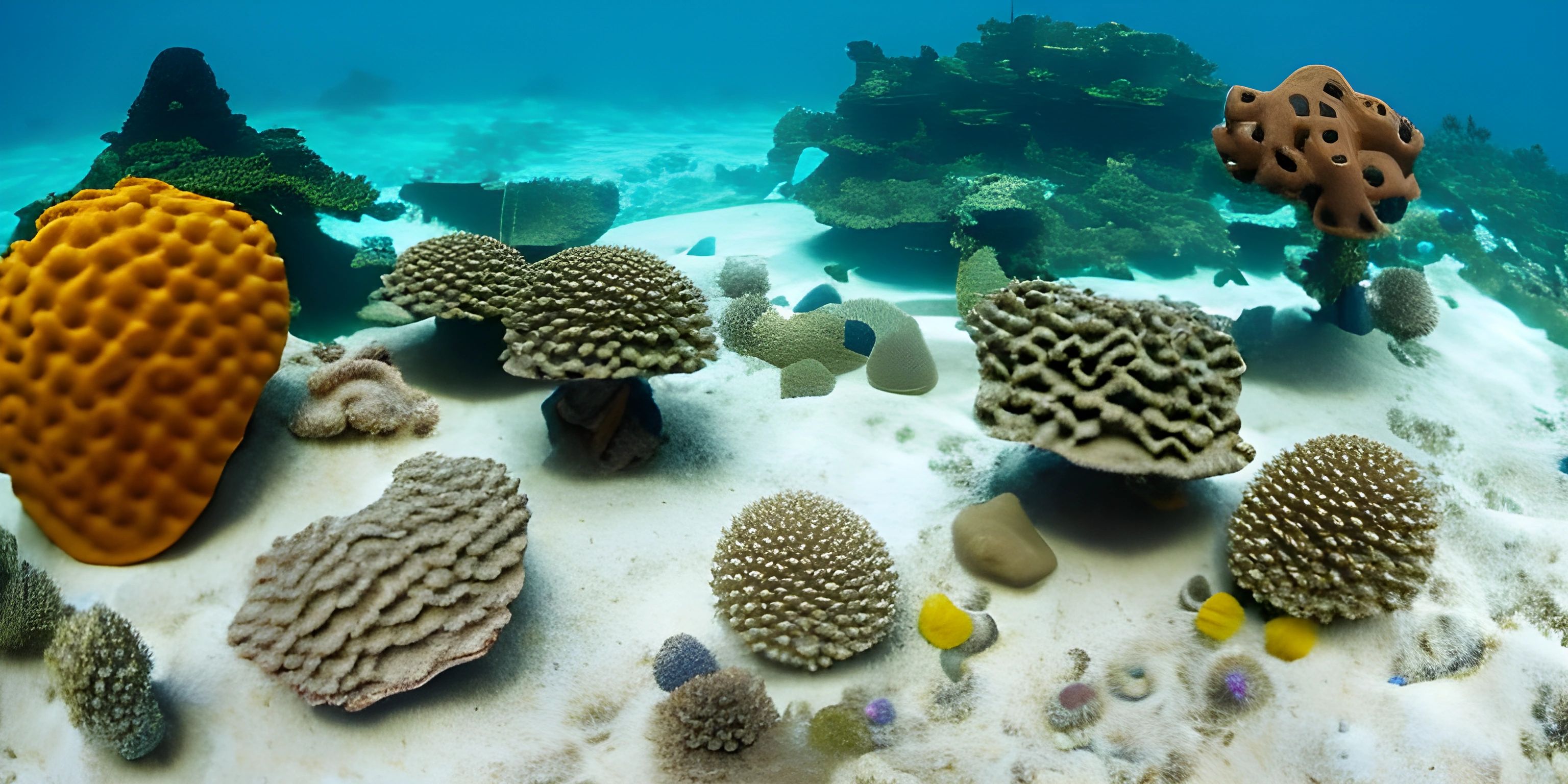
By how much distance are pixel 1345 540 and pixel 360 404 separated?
16.6 ft

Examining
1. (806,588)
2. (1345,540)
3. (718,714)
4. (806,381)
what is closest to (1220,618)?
(1345,540)

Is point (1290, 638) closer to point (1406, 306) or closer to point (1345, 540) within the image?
point (1345, 540)

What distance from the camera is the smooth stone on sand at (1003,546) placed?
11.2 feet

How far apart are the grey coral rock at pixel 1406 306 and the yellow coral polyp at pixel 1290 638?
4.12 meters

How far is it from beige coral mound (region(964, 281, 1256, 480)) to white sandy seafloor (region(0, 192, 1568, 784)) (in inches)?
24.3

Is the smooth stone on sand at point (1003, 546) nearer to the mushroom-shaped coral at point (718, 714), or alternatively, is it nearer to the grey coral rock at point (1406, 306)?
the mushroom-shaped coral at point (718, 714)

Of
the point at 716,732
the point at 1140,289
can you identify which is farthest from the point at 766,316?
the point at 1140,289

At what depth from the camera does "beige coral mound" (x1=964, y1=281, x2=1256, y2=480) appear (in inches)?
127

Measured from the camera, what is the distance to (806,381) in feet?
17.2

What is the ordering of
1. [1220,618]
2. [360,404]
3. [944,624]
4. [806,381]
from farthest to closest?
[806,381] < [360,404] < [944,624] < [1220,618]

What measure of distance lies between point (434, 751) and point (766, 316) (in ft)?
13.1

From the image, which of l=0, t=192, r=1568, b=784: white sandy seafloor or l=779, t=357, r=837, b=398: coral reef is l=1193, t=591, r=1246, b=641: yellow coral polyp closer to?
l=0, t=192, r=1568, b=784: white sandy seafloor

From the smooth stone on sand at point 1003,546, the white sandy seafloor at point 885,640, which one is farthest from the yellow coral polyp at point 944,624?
the smooth stone on sand at point 1003,546

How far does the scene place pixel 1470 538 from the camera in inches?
139
